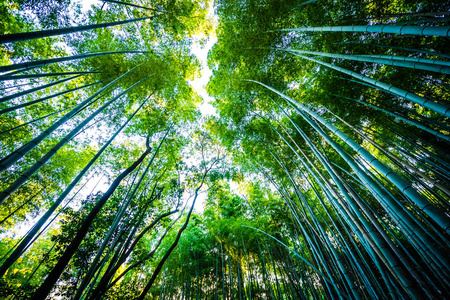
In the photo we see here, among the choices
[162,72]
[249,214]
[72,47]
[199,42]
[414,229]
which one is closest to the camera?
[414,229]

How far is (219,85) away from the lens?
5520 mm

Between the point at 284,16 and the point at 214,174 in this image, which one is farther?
the point at 214,174

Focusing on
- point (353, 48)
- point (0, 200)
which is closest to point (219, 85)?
point (353, 48)

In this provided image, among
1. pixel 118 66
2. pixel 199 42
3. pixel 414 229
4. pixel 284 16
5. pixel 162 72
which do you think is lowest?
pixel 414 229

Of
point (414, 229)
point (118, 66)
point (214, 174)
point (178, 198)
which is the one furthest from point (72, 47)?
point (414, 229)

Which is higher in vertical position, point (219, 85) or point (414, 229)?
point (219, 85)

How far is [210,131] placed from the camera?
271 inches

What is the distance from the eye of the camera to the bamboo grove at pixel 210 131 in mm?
2812

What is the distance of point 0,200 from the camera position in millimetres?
1473

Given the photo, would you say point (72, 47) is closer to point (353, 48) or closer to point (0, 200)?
point (0, 200)

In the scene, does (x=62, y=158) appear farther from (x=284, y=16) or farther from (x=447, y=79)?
(x=447, y=79)

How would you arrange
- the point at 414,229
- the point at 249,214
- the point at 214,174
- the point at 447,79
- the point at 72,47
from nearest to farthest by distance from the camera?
the point at 414,229 < the point at 447,79 < the point at 72,47 < the point at 214,174 < the point at 249,214

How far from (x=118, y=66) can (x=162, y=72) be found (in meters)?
1.17

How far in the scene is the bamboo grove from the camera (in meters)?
2.81
